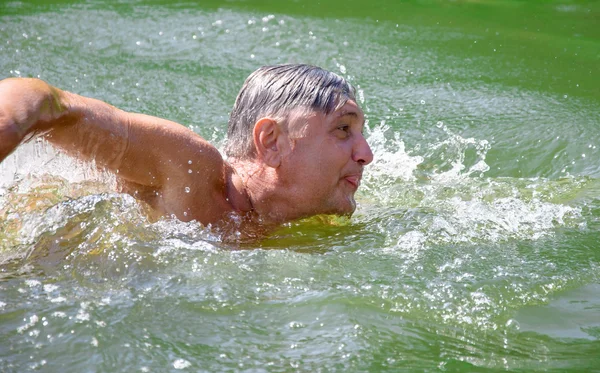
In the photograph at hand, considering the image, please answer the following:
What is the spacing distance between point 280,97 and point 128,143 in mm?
683

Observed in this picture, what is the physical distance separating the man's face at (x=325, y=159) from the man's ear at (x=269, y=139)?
0.04 meters

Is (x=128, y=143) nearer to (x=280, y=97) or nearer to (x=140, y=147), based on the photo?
(x=140, y=147)

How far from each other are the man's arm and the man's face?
0.28 meters

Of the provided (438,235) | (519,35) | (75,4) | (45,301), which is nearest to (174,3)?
(75,4)

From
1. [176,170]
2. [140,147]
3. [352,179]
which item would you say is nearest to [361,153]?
[352,179]

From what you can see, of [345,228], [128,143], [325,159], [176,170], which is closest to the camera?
[128,143]

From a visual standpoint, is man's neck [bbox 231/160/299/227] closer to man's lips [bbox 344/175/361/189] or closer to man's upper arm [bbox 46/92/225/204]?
man's upper arm [bbox 46/92/225/204]

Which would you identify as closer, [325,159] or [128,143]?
[128,143]

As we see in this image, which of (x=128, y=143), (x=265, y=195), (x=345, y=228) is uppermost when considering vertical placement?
(x=128, y=143)

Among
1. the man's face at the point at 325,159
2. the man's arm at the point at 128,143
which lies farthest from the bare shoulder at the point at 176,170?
the man's face at the point at 325,159

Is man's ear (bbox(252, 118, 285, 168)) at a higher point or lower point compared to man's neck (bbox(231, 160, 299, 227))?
higher

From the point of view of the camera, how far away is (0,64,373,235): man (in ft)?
9.77

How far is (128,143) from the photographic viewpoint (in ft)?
9.29

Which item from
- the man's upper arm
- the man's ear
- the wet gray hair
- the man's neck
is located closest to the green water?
the man's neck
